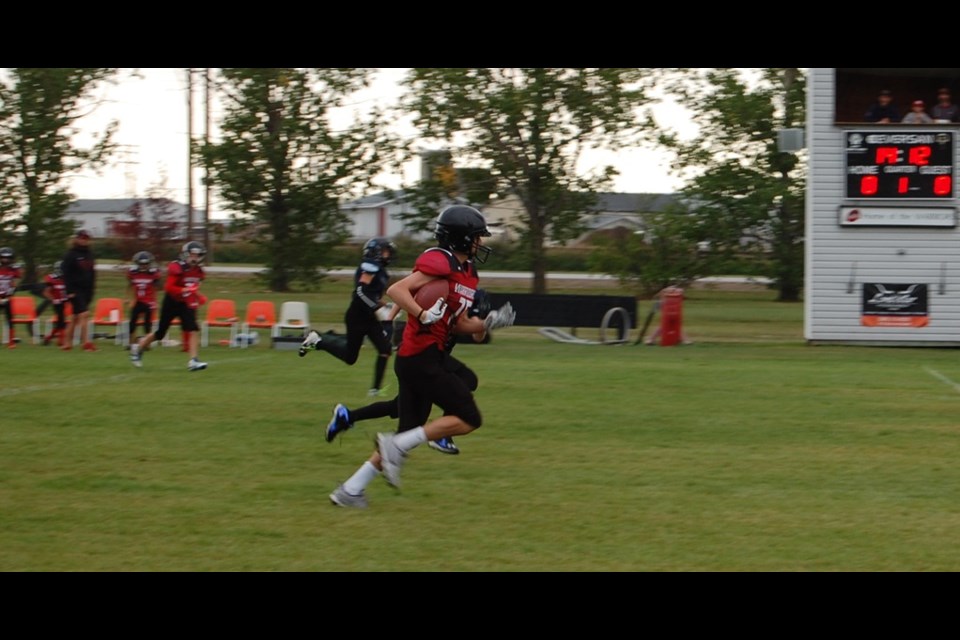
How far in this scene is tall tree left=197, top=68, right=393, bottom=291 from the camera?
3494 cm

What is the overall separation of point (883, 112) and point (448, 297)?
16.8 m

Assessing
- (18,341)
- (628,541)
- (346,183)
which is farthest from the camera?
(346,183)

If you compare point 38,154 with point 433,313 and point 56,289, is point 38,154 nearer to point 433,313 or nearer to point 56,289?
point 56,289

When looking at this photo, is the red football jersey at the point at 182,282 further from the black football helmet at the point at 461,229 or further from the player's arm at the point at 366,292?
the black football helmet at the point at 461,229

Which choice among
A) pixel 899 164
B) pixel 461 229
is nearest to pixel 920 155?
pixel 899 164

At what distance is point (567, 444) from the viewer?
10797mm

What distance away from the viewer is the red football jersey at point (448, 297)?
7652 mm

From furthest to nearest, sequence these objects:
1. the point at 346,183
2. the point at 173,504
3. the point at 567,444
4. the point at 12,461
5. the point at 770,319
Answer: the point at 346,183, the point at 770,319, the point at 567,444, the point at 12,461, the point at 173,504

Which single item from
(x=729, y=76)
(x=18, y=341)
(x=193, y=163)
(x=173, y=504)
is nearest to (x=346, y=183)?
(x=193, y=163)

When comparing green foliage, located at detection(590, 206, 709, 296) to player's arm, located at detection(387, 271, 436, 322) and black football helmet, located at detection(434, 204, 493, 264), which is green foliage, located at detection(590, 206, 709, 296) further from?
player's arm, located at detection(387, 271, 436, 322)

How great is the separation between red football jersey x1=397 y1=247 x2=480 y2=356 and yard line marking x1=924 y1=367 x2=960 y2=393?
9.37 meters

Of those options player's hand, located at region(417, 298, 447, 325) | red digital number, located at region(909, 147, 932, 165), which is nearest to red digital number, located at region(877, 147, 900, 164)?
red digital number, located at region(909, 147, 932, 165)
